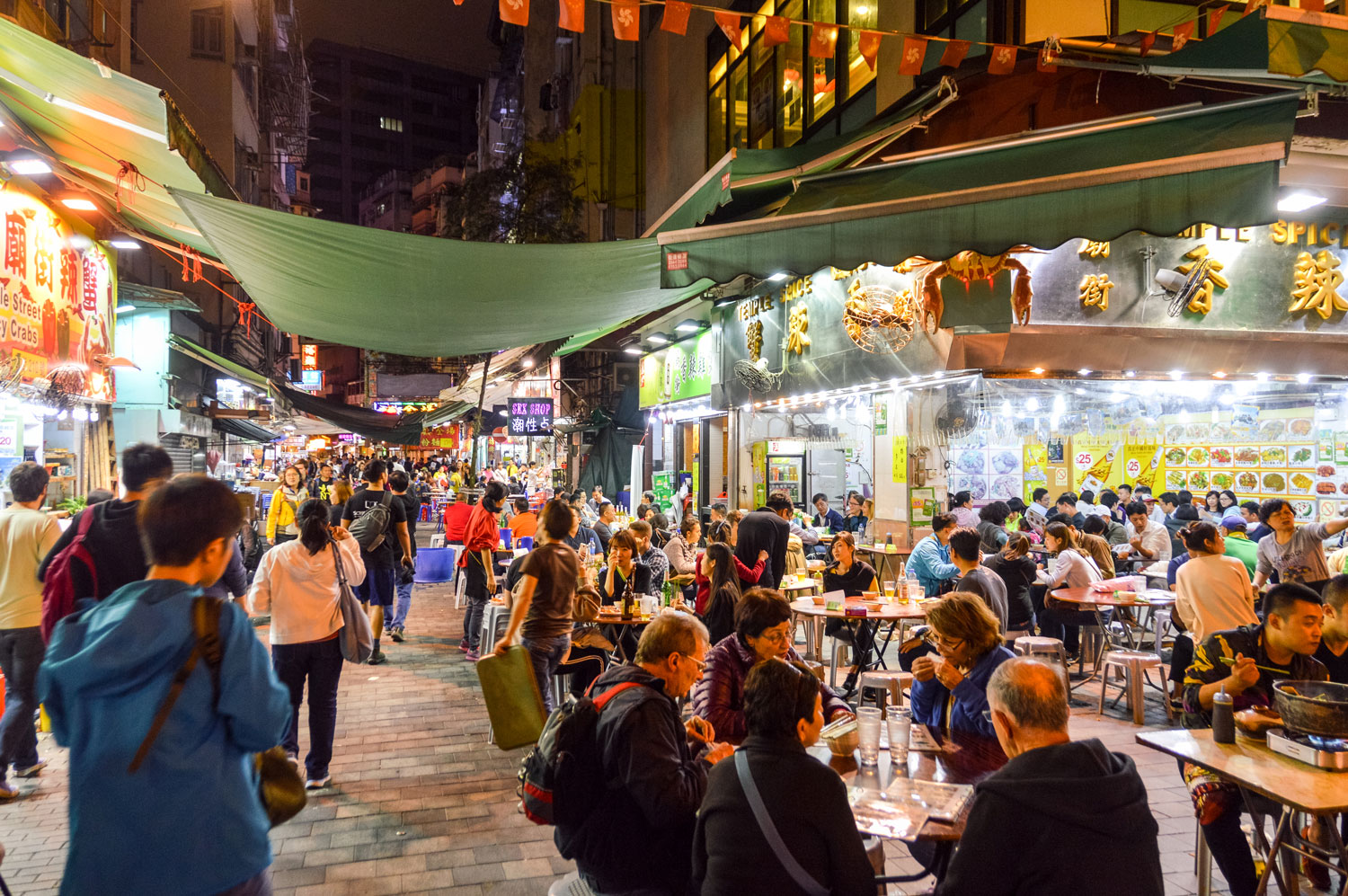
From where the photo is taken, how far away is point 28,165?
24.6ft

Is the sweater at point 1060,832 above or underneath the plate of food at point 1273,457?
underneath

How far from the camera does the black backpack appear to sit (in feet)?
10.0

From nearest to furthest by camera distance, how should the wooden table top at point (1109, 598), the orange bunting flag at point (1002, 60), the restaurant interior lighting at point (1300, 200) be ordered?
the orange bunting flag at point (1002, 60)
the restaurant interior lighting at point (1300, 200)
the wooden table top at point (1109, 598)

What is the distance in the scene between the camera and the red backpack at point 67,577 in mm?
4574

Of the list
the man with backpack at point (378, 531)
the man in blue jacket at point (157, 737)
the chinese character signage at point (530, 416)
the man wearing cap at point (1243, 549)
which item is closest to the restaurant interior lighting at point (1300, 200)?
the man wearing cap at point (1243, 549)

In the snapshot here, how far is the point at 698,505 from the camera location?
663 inches

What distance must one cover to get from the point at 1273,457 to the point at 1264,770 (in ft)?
39.9

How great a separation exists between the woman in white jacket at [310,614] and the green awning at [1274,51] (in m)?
7.09

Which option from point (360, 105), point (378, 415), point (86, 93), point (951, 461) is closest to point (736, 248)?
point (86, 93)

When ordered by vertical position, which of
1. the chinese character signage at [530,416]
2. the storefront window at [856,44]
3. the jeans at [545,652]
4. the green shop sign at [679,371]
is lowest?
the jeans at [545,652]

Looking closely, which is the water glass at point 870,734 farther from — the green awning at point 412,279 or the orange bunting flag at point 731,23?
the orange bunting flag at point 731,23

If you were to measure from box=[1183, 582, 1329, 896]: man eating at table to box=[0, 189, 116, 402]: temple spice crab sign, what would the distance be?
398 inches

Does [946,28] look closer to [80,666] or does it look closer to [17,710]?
[80,666]

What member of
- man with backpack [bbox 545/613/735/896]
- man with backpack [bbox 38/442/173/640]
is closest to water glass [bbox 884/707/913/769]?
man with backpack [bbox 545/613/735/896]
